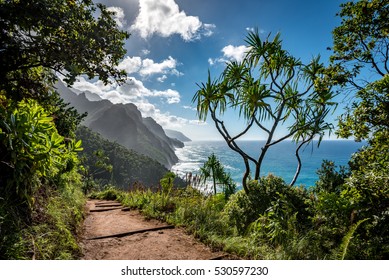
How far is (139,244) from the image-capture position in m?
3.69

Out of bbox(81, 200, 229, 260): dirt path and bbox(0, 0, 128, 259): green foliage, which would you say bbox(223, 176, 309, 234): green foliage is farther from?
bbox(0, 0, 128, 259): green foliage

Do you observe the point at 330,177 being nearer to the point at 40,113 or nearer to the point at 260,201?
the point at 260,201

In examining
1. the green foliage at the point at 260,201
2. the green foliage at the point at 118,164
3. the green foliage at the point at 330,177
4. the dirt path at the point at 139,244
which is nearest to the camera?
the dirt path at the point at 139,244

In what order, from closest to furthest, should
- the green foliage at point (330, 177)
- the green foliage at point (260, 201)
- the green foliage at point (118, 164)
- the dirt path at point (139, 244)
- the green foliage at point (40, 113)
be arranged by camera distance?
the green foliage at point (40, 113) → the dirt path at point (139, 244) → the green foliage at point (260, 201) → the green foliage at point (330, 177) → the green foliage at point (118, 164)

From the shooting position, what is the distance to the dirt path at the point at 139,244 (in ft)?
10.8

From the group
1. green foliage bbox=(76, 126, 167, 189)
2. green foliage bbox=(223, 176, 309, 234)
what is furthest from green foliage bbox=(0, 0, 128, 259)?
green foliage bbox=(76, 126, 167, 189)

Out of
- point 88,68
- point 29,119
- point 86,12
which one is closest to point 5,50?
point 88,68

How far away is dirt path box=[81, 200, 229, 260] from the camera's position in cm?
328

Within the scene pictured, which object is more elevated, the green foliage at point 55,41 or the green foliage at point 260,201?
the green foliage at point 55,41

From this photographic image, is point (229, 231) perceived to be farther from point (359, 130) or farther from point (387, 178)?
point (359, 130)

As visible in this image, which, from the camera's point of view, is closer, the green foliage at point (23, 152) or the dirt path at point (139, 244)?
the green foliage at point (23, 152)

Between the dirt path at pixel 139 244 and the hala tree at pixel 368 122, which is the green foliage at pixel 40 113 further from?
the hala tree at pixel 368 122

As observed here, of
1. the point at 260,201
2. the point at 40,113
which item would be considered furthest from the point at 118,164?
the point at 40,113

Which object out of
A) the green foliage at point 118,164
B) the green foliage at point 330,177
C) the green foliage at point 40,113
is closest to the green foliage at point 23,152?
the green foliage at point 40,113
